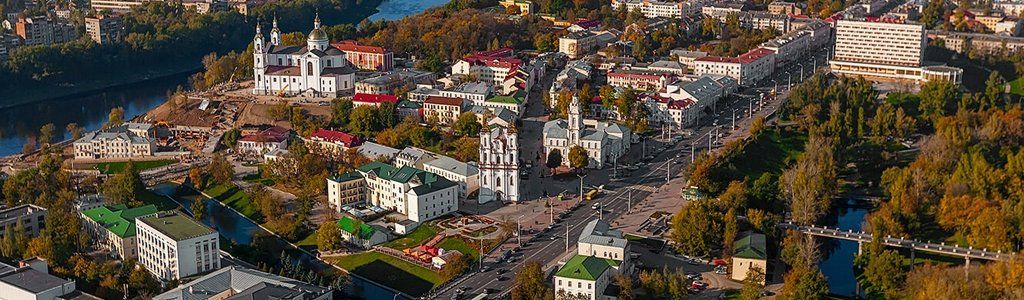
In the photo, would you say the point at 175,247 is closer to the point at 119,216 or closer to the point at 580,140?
the point at 119,216

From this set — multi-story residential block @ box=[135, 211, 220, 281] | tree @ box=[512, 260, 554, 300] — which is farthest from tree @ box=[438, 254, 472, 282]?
multi-story residential block @ box=[135, 211, 220, 281]

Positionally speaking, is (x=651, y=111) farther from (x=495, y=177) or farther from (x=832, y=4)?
(x=832, y=4)

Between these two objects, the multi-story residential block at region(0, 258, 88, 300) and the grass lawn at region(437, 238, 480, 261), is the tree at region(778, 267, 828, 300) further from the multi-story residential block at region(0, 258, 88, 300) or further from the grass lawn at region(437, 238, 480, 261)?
the multi-story residential block at region(0, 258, 88, 300)

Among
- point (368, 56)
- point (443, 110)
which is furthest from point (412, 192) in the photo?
point (368, 56)

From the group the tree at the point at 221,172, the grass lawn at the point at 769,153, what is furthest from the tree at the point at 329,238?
the grass lawn at the point at 769,153

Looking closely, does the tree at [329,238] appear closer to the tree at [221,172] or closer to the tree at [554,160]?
the tree at [221,172]
